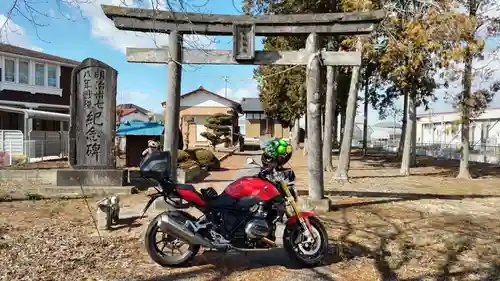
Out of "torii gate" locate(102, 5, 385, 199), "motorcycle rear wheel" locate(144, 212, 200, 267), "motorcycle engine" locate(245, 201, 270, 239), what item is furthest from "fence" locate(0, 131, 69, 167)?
A: "motorcycle engine" locate(245, 201, 270, 239)

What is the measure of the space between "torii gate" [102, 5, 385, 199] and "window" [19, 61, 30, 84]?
71.3ft

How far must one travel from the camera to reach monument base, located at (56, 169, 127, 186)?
1091 centimetres

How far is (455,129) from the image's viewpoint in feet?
53.0

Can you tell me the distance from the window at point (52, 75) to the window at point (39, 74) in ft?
1.29

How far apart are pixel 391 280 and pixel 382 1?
8794 millimetres

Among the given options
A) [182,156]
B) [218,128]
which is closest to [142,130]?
[182,156]

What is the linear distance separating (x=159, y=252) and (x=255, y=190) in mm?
1316

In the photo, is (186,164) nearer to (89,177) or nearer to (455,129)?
(89,177)

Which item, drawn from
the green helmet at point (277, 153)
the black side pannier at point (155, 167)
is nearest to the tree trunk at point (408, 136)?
the green helmet at point (277, 153)

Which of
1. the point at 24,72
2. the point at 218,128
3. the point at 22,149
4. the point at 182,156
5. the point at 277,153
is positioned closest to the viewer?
the point at 277,153

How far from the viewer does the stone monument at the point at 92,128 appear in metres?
11.0

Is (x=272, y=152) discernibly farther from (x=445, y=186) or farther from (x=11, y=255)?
(x=445, y=186)

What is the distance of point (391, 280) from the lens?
4.87 m

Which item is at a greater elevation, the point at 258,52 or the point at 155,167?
the point at 258,52
